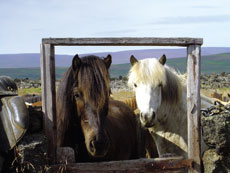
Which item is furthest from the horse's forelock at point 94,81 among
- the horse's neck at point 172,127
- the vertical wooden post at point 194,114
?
the horse's neck at point 172,127

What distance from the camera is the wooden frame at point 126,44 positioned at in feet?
12.3

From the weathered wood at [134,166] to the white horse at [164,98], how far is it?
2.32 ft

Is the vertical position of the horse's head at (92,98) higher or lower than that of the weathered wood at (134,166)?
higher

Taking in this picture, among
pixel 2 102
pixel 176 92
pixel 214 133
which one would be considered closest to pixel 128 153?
pixel 176 92

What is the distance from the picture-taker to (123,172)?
3.88m

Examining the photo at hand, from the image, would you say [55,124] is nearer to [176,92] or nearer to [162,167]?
[162,167]

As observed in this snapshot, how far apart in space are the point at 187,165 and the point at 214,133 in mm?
522

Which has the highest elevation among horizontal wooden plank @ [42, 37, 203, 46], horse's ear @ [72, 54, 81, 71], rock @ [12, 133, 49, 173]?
horizontal wooden plank @ [42, 37, 203, 46]

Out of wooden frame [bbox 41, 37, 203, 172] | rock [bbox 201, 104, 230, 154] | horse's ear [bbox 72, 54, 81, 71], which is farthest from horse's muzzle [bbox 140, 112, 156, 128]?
horse's ear [bbox 72, 54, 81, 71]

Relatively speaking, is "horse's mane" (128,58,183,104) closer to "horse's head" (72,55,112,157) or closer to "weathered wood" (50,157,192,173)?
"horse's head" (72,55,112,157)

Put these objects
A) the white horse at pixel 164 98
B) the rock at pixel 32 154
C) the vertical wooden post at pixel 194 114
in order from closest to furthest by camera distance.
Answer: the rock at pixel 32 154
the vertical wooden post at pixel 194 114
the white horse at pixel 164 98

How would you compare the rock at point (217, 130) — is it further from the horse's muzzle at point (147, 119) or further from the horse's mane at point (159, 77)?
the horse's mane at point (159, 77)

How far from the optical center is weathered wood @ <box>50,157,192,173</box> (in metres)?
3.79

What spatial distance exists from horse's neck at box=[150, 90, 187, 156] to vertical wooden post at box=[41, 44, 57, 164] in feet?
5.70
